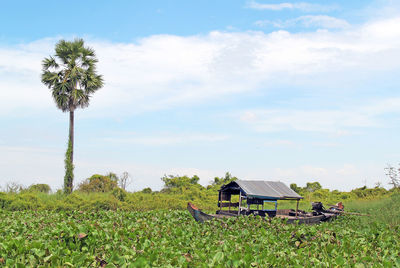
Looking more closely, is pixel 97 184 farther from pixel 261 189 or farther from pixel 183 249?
pixel 183 249

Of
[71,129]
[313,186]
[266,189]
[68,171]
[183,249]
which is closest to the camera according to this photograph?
[183,249]

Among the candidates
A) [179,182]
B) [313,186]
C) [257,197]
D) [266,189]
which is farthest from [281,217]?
[313,186]

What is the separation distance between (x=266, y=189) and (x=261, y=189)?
33cm

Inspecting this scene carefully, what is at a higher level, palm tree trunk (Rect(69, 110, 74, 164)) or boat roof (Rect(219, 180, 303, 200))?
palm tree trunk (Rect(69, 110, 74, 164))

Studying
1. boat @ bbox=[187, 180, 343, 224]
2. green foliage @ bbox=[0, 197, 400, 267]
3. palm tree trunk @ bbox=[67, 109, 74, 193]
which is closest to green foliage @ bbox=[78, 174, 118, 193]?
palm tree trunk @ bbox=[67, 109, 74, 193]

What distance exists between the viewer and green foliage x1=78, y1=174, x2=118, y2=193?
27375mm

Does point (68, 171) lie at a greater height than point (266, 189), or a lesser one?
lesser

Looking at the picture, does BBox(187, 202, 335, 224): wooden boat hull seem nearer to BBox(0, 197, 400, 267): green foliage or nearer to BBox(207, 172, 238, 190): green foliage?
BBox(0, 197, 400, 267): green foliage

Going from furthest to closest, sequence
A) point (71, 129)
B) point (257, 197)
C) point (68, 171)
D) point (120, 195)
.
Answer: point (71, 129)
point (68, 171)
point (120, 195)
point (257, 197)

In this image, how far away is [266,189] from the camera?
628 inches

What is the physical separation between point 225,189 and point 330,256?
875 centimetres

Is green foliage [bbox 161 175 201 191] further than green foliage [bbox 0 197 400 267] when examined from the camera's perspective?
Yes

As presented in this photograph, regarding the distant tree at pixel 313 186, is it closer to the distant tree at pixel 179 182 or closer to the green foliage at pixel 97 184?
the distant tree at pixel 179 182

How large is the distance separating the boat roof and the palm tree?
15.2 metres
